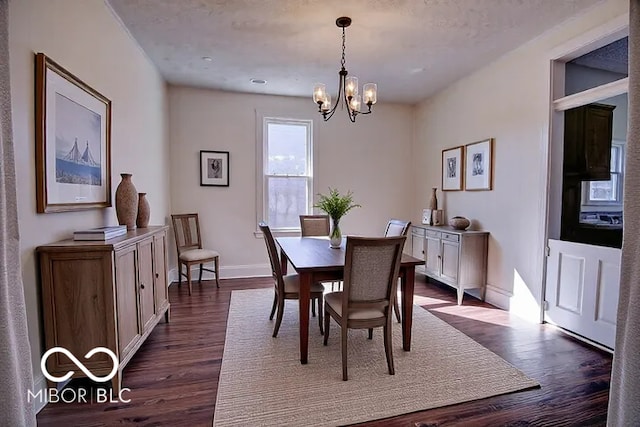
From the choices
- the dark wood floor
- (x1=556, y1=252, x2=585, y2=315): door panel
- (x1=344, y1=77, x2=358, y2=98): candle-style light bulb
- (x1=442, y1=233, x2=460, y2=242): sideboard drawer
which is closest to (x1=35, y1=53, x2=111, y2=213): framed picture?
the dark wood floor

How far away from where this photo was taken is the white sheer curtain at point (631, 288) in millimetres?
1493

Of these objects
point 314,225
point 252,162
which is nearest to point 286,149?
point 252,162

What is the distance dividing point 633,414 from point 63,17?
374cm

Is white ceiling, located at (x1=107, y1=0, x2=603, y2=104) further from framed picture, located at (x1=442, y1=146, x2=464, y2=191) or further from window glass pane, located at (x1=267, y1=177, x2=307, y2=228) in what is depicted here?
window glass pane, located at (x1=267, y1=177, x2=307, y2=228)

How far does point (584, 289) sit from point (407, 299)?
1.61 metres

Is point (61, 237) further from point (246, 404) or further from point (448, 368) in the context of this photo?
point (448, 368)

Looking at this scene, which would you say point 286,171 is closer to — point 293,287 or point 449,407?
point 293,287

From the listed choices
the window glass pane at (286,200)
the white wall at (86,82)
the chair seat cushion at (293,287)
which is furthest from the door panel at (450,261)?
the white wall at (86,82)

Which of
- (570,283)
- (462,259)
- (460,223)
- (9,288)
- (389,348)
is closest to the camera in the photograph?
(9,288)

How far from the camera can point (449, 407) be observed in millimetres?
1960

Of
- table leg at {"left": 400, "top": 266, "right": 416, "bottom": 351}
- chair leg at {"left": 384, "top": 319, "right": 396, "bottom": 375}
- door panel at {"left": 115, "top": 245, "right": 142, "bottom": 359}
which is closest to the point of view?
door panel at {"left": 115, "top": 245, "right": 142, "bottom": 359}

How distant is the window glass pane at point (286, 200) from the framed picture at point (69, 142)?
2.59 metres

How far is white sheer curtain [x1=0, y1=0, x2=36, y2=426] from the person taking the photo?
130 cm

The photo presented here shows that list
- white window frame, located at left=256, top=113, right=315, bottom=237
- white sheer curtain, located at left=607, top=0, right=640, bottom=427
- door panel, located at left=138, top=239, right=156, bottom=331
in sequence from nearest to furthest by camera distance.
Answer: white sheer curtain, located at left=607, top=0, right=640, bottom=427, door panel, located at left=138, top=239, right=156, bottom=331, white window frame, located at left=256, top=113, right=315, bottom=237
